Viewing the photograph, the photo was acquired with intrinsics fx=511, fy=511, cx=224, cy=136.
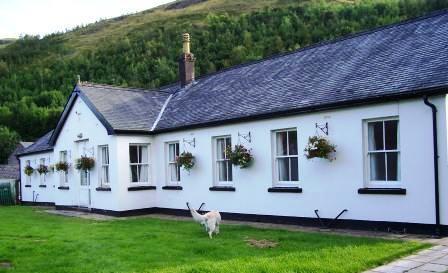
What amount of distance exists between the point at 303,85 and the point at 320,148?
2.97m

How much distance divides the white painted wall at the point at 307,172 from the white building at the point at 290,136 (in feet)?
0.10

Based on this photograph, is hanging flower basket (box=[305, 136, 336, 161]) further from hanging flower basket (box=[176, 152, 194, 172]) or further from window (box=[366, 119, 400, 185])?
hanging flower basket (box=[176, 152, 194, 172])

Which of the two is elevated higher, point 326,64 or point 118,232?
point 326,64

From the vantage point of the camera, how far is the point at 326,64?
15766 mm

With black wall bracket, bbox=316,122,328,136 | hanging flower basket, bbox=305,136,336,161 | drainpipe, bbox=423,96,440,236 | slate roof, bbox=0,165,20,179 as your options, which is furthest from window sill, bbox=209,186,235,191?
slate roof, bbox=0,165,20,179

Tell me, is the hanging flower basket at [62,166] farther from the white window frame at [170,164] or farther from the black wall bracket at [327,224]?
the black wall bracket at [327,224]

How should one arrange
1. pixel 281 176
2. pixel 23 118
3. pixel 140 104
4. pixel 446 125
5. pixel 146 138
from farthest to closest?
pixel 23 118 < pixel 140 104 < pixel 146 138 < pixel 281 176 < pixel 446 125

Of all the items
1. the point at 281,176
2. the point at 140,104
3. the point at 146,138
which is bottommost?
the point at 281,176

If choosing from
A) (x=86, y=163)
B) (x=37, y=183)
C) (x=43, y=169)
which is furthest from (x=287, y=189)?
(x=37, y=183)

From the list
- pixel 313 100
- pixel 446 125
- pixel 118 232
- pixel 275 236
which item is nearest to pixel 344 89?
pixel 313 100

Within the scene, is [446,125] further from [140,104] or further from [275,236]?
[140,104]

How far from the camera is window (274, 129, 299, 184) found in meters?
14.5

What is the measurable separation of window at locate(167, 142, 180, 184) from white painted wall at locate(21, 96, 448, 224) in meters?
0.25

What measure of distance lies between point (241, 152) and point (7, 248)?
6985mm
